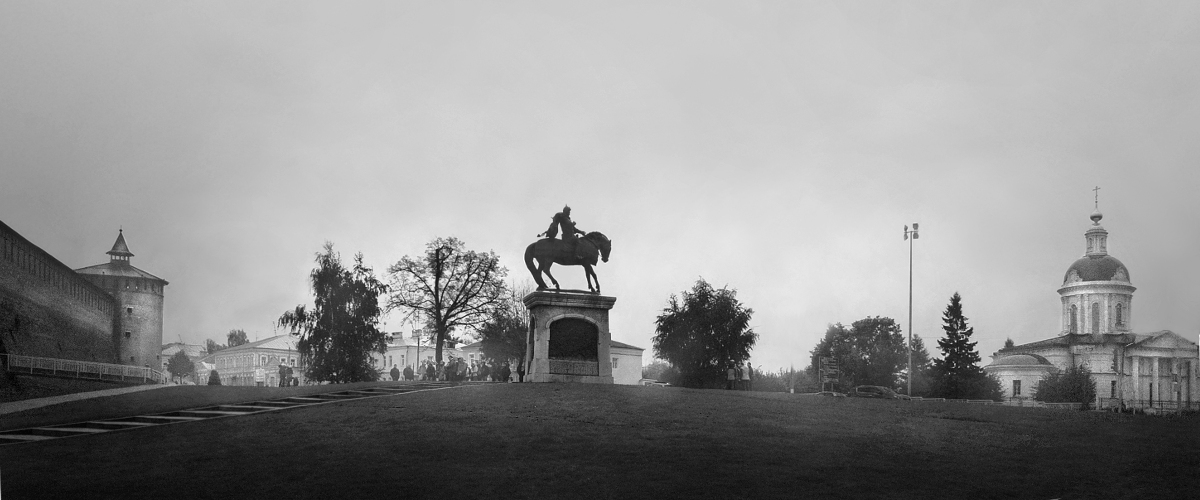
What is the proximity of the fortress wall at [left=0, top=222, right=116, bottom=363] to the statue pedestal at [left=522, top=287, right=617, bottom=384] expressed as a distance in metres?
26.2

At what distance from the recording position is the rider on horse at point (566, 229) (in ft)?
100

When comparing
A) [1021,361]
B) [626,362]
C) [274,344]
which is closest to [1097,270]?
[1021,361]

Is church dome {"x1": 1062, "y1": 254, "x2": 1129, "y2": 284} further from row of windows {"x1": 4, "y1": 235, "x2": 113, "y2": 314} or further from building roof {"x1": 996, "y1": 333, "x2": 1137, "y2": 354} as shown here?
row of windows {"x1": 4, "y1": 235, "x2": 113, "y2": 314}

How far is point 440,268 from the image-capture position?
62.2 meters

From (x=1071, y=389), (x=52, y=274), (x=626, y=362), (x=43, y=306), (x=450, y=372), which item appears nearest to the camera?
(x=450, y=372)

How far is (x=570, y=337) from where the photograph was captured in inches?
1132

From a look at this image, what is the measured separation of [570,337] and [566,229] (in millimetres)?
3895

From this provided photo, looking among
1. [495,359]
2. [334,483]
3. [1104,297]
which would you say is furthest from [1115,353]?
[334,483]

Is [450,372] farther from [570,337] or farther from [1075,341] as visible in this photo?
[1075,341]

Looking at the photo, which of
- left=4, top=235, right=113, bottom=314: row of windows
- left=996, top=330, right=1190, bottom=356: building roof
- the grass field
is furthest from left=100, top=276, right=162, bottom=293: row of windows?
left=996, top=330, right=1190, bottom=356: building roof

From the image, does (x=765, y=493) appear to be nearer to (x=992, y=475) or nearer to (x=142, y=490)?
(x=992, y=475)

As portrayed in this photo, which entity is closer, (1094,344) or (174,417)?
(174,417)

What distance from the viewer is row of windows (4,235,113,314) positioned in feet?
146

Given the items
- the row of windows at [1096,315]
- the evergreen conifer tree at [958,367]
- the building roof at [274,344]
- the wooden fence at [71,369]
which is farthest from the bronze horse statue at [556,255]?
the building roof at [274,344]
